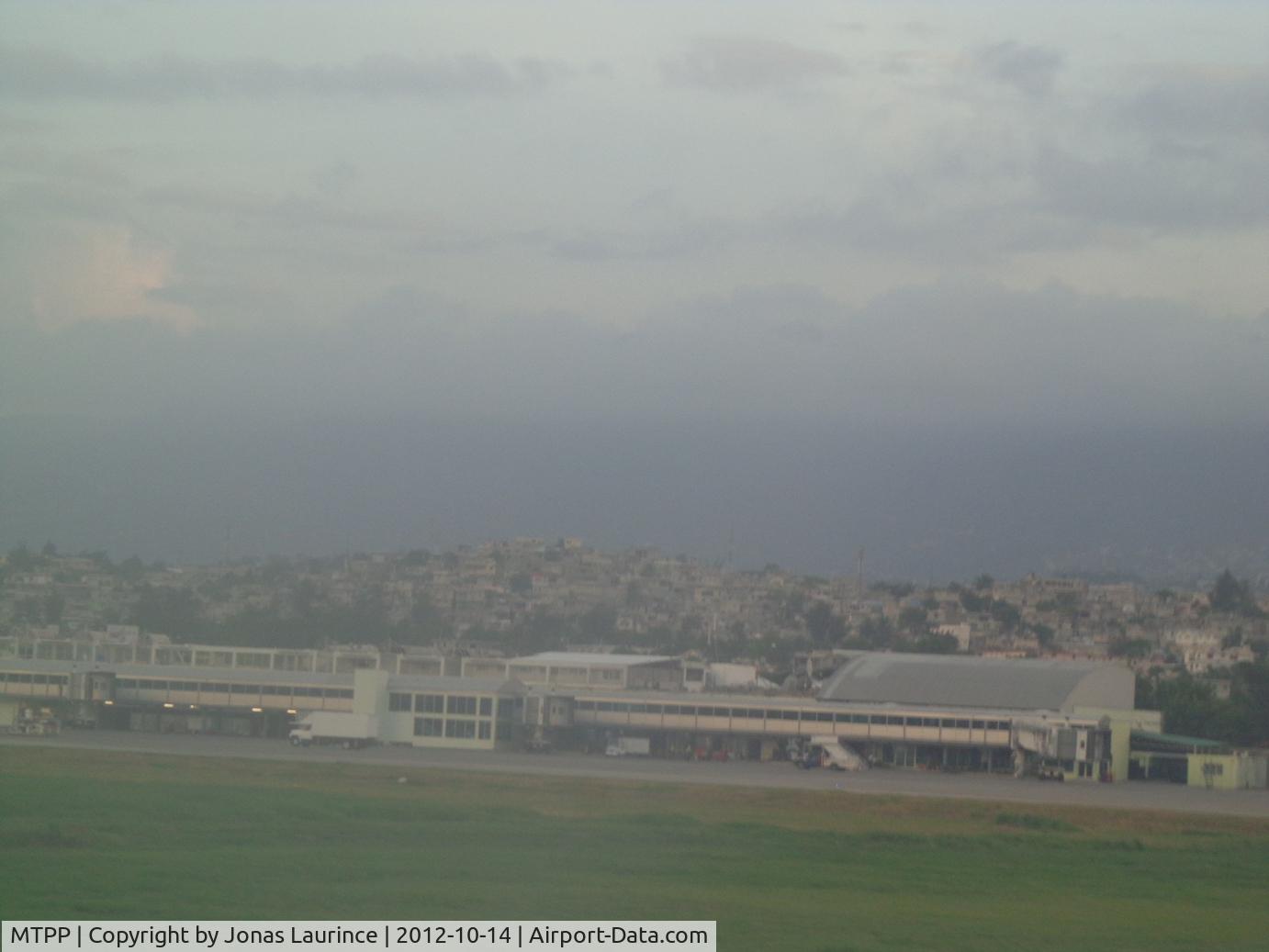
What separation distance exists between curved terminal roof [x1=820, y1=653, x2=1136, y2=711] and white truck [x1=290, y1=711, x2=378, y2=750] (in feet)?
70.9

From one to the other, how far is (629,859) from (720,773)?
28223 mm

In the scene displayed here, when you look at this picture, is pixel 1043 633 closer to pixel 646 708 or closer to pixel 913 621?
pixel 913 621

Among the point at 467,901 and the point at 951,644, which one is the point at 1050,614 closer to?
the point at 951,644

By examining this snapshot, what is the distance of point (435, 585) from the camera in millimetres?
132500

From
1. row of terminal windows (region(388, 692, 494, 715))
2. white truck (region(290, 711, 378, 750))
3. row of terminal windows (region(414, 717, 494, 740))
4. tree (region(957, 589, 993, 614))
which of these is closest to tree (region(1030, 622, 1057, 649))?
tree (region(957, 589, 993, 614))

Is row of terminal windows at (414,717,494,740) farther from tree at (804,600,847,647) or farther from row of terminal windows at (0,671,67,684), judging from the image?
tree at (804,600,847,647)

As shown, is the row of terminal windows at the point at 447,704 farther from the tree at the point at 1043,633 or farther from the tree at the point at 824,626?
the tree at the point at 1043,633

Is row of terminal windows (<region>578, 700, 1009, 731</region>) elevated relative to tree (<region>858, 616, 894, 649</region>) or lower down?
lower down

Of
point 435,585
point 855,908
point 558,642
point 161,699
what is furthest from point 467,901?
point 435,585

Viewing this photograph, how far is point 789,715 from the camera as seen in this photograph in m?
76.2

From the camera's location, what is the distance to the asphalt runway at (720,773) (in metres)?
56.1

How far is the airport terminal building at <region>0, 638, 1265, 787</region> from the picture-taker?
7250 centimetres

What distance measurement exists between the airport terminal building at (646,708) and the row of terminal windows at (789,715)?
0.06 m

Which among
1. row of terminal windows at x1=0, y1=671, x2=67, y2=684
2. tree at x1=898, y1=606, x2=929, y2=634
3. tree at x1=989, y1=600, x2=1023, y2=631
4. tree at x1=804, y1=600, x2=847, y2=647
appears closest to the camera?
row of terminal windows at x1=0, y1=671, x2=67, y2=684
